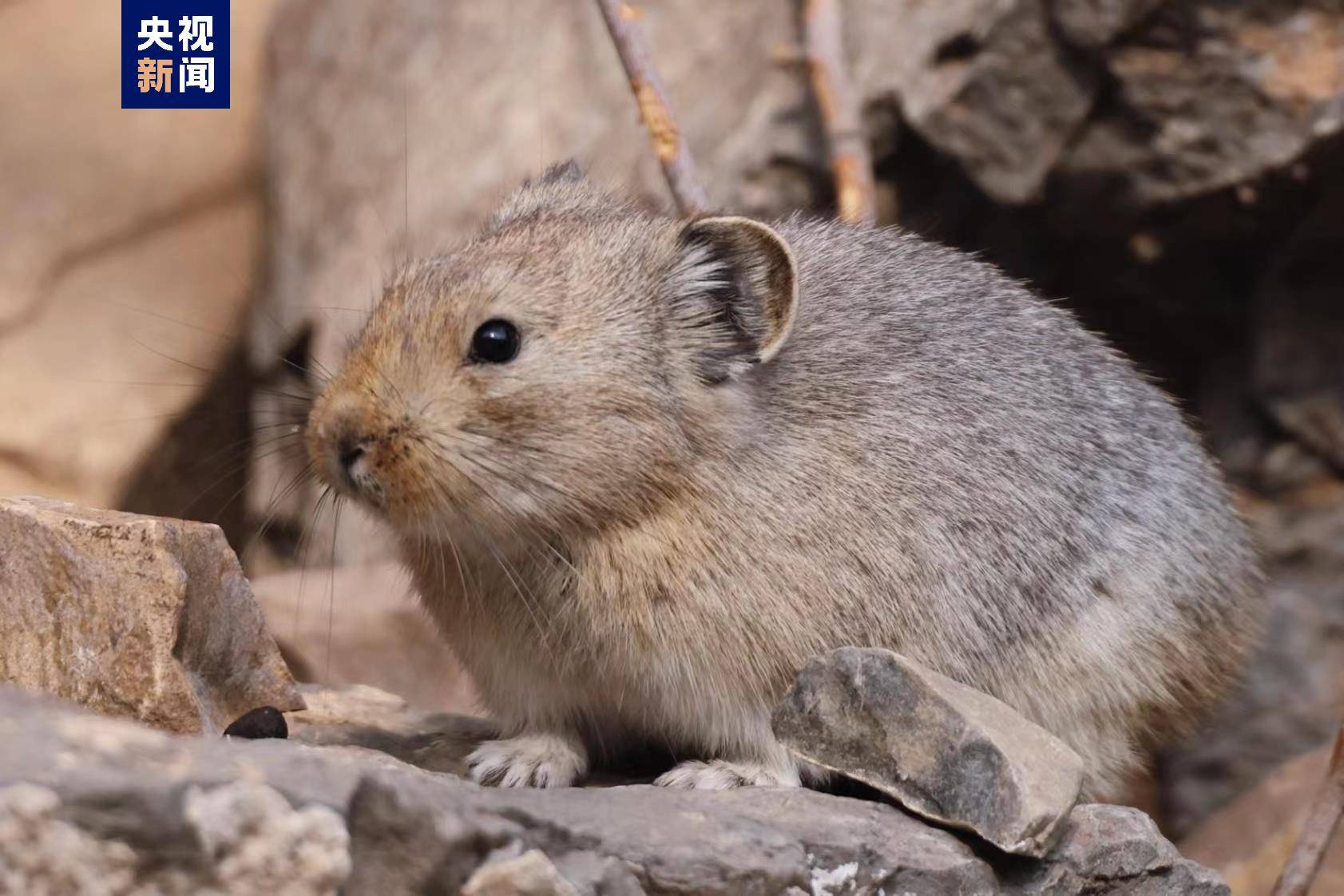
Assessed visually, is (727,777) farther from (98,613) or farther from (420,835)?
(98,613)

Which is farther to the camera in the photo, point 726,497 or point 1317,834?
point 1317,834

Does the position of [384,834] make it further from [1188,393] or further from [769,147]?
[1188,393]

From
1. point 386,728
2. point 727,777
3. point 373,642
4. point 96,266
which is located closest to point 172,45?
point 96,266

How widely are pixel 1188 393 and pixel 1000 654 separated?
206 inches

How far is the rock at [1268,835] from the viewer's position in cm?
750

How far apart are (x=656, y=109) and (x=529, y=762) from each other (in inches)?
128

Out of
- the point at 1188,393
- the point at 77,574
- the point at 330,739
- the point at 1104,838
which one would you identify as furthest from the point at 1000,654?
the point at 1188,393

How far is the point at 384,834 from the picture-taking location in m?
3.28

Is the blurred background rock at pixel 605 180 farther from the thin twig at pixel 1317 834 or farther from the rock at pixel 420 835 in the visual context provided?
the rock at pixel 420 835

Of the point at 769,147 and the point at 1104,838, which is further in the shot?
the point at 769,147

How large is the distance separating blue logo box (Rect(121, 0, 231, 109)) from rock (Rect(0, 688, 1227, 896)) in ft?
19.5

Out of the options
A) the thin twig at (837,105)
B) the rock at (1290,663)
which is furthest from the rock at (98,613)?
the rock at (1290,663)

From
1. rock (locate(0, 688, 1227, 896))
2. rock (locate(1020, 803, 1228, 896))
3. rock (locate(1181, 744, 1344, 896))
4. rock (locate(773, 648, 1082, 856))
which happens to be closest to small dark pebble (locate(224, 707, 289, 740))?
rock (locate(0, 688, 1227, 896))

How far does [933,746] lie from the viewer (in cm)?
430
